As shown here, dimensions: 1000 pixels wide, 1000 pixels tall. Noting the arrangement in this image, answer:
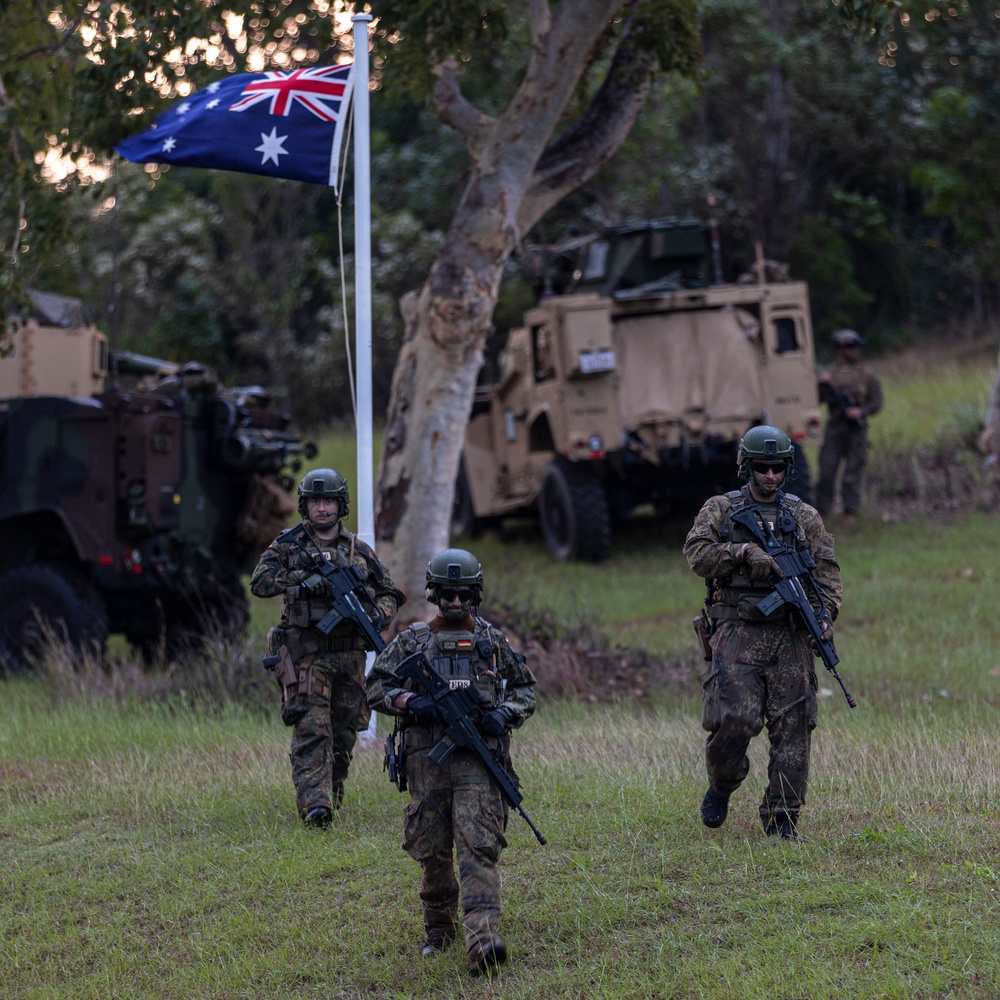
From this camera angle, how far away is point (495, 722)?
5.27m

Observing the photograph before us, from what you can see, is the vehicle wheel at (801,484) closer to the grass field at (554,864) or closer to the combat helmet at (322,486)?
the grass field at (554,864)

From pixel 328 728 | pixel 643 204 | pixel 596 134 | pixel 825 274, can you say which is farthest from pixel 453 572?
pixel 825 274

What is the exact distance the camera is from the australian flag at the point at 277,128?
925 cm

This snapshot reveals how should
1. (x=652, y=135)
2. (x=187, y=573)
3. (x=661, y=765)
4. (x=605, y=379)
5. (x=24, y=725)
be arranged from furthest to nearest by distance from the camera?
(x=652, y=135), (x=605, y=379), (x=187, y=573), (x=24, y=725), (x=661, y=765)

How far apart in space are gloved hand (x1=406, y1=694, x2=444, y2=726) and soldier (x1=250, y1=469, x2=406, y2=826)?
1.93 meters

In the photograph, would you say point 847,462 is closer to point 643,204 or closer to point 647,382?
point 647,382

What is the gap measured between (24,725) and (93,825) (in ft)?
7.99

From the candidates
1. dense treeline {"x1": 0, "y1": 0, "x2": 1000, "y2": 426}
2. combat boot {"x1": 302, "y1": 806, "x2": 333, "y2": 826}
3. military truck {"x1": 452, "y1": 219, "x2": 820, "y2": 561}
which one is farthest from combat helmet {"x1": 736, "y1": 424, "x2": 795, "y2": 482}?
dense treeline {"x1": 0, "y1": 0, "x2": 1000, "y2": 426}

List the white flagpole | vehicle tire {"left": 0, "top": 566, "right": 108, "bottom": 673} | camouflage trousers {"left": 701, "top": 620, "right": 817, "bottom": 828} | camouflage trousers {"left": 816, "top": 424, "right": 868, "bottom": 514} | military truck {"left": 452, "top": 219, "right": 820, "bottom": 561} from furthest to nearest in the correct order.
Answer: camouflage trousers {"left": 816, "top": 424, "right": 868, "bottom": 514}
military truck {"left": 452, "top": 219, "right": 820, "bottom": 561}
vehicle tire {"left": 0, "top": 566, "right": 108, "bottom": 673}
the white flagpole
camouflage trousers {"left": 701, "top": 620, "right": 817, "bottom": 828}

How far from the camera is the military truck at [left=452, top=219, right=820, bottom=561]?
1572 centimetres

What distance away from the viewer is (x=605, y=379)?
15.8 meters

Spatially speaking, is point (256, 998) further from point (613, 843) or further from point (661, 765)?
point (661, 765)

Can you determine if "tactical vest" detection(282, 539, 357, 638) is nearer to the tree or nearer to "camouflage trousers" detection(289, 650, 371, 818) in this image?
"camouflage trousers" detection(289, 650, 371, 818)

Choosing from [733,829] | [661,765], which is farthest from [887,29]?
[733,829]
